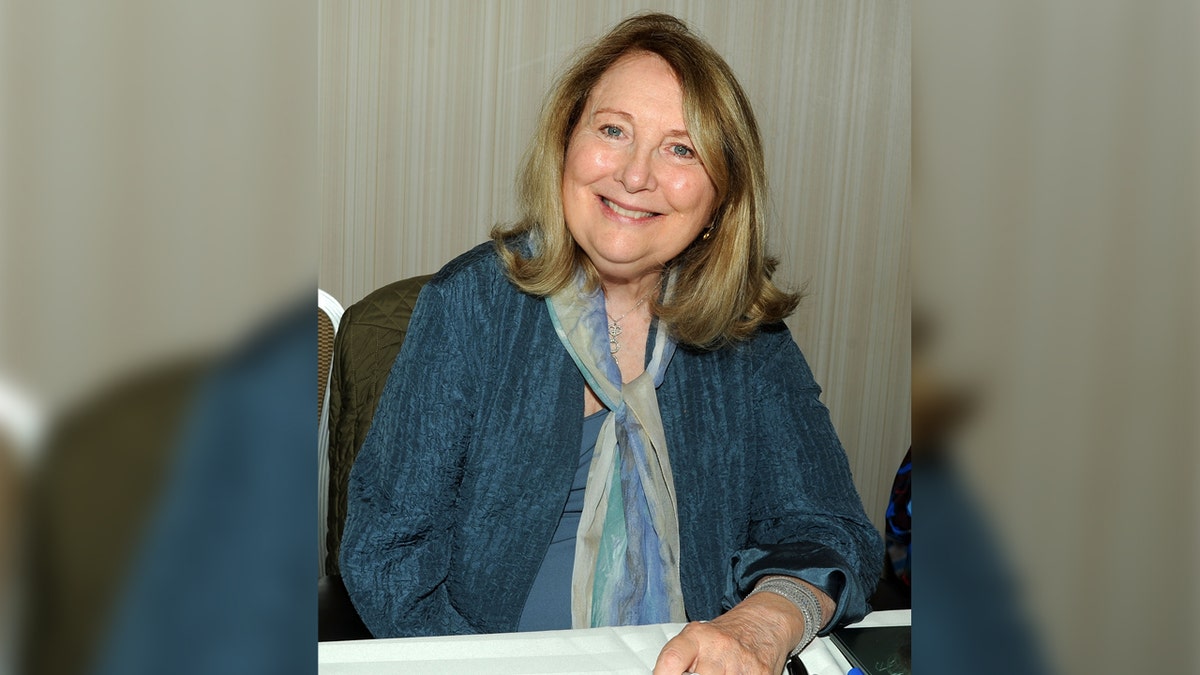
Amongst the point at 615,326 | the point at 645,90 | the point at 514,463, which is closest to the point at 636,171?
the point at 645,90

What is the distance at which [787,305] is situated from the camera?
160 centimetres

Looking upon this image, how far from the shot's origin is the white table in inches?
35.3

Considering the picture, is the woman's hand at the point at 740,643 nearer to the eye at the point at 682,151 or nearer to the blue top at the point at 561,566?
the blue top at the point at 561,566

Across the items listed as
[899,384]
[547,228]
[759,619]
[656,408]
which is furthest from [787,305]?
[899,384]

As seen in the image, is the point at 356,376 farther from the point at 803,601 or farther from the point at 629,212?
the point at 803,601

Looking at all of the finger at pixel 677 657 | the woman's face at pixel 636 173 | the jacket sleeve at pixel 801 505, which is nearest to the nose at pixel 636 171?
the woman's face at pixel 636 173

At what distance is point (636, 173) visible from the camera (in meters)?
1.47

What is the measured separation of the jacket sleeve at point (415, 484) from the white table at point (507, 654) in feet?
1.24

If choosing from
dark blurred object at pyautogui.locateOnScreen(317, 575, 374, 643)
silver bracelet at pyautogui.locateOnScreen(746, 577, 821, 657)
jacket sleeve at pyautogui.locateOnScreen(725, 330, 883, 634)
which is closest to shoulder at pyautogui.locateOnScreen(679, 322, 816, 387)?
jacket sleeve at pyautogui.locateOnScreen(725, 330, 883, 634)
